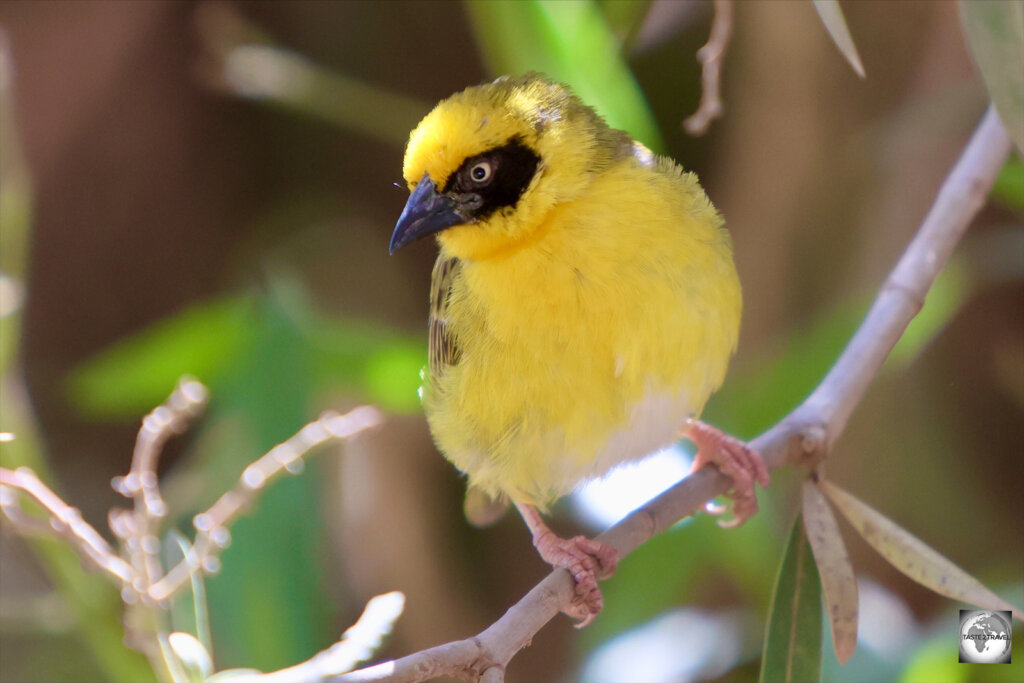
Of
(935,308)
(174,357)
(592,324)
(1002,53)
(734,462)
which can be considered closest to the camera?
(1002,53)

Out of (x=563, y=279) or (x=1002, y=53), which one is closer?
(x=1002, y=53)

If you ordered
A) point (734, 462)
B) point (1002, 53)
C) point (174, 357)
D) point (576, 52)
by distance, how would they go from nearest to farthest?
point (1002, 53) < point (734, 462) < point (576, 52) < point (174, 357)

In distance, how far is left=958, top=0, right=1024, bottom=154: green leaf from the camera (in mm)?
1367

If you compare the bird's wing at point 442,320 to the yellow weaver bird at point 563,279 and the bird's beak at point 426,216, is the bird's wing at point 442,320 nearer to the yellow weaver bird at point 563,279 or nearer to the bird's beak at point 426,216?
the yellow weaver bird at point 563,279

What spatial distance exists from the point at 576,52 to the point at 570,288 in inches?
39.8

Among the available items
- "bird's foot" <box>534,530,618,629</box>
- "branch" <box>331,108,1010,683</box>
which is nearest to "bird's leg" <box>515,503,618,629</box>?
"bird's foot" <box>534,530,618,629</box>

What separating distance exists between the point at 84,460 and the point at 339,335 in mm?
1576

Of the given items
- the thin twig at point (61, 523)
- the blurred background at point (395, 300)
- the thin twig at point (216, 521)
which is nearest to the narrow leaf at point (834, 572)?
the blurred background at point (395, 300)

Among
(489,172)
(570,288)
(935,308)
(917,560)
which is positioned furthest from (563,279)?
(935,308)

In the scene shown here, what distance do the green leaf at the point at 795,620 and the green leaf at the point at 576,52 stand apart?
124 cm

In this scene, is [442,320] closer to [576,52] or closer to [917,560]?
[576,52]

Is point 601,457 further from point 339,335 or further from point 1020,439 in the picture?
point 1020,439

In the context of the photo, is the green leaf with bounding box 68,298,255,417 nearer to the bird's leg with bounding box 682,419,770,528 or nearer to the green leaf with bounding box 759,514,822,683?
the bird's leg with bounding box 682,419,770,528

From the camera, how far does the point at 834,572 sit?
1929 millimetres
